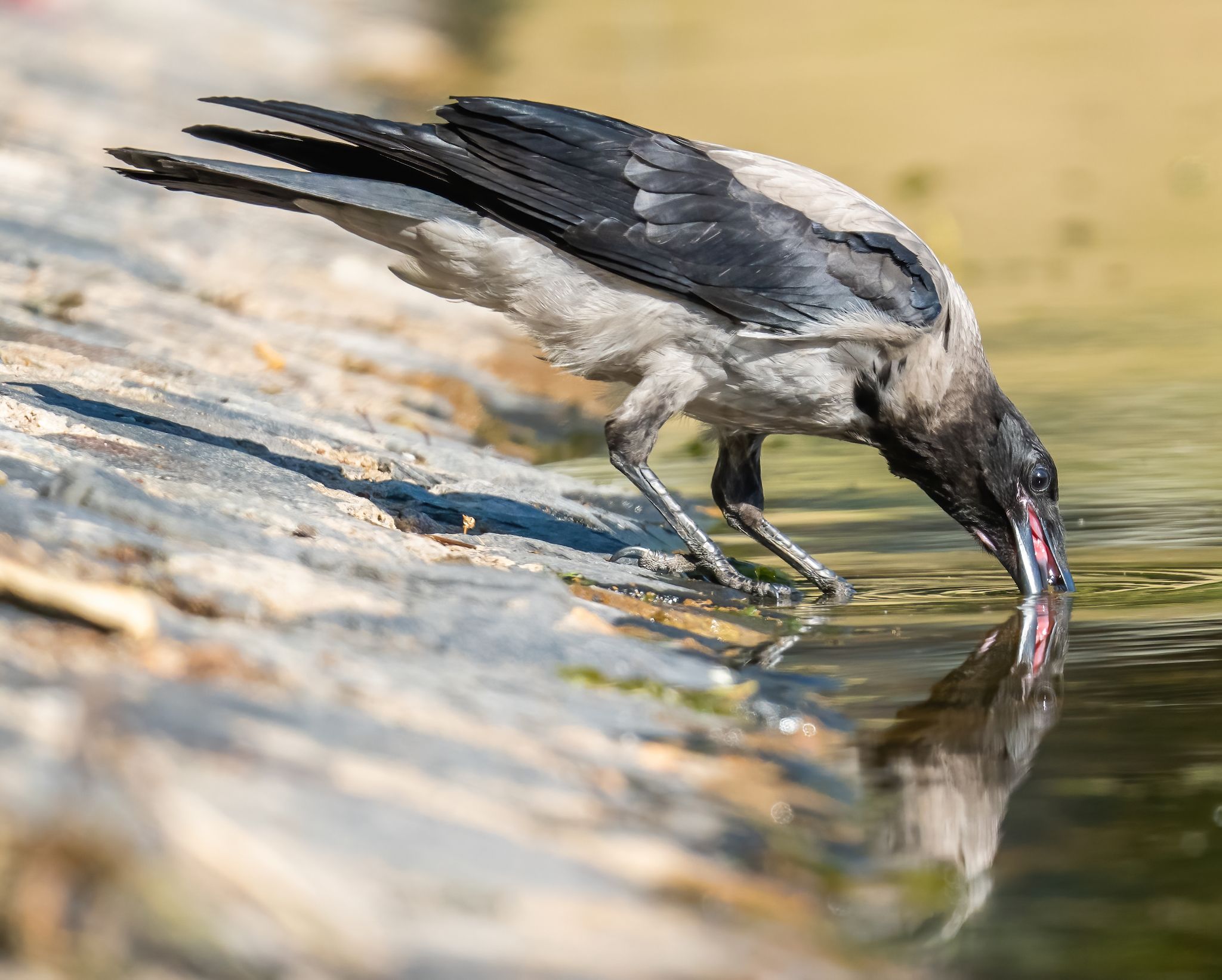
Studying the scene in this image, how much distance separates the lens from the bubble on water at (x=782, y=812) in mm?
2812

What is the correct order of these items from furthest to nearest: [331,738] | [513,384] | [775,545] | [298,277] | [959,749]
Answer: [298,277], [513,384], [775,545], [959,749], [331,738]

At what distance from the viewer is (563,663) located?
11.0 feet

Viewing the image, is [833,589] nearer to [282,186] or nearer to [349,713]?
[282,186]

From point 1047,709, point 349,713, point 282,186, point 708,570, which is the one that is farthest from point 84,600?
point 708,570

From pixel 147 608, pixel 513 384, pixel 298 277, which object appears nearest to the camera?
pixel 147 608

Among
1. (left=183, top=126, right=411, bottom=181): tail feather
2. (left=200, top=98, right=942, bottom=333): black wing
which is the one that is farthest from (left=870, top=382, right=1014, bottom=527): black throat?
(left=183, top=126, right=411, bottom=181): tail feather

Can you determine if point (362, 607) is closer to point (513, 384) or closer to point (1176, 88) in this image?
point (513, 384)

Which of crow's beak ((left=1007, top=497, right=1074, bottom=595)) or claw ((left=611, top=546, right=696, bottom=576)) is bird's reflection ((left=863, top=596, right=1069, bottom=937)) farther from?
claw ((left=611, top=546, right=696, bottom=576))

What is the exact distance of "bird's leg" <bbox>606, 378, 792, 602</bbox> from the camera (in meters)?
5.17

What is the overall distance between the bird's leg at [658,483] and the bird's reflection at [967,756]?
0.96 meters

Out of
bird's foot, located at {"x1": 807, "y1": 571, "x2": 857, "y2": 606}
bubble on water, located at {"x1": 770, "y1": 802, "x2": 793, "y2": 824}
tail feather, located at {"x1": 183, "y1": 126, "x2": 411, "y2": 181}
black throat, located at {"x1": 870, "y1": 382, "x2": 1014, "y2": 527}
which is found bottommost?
bubble on water, located at {"x1": 770, "y1": 802, "x2": 793, "y2": 824}

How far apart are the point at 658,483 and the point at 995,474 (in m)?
1.11

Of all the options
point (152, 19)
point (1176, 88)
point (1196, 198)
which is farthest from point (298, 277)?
point (1176, 88)

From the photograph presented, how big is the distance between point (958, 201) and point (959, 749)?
11587 millimetres
